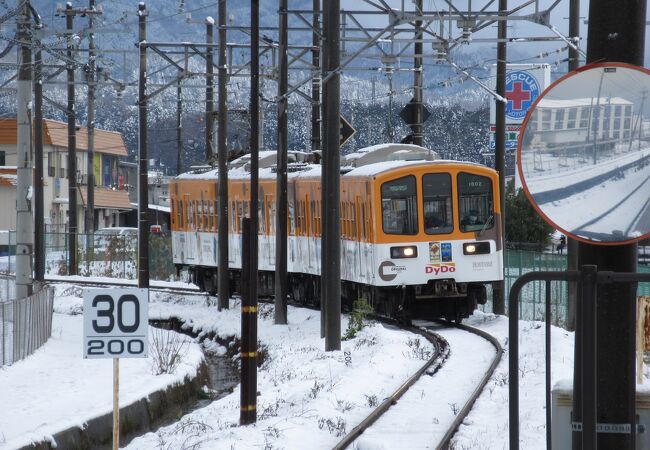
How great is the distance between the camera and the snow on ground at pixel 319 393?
41.2 feet

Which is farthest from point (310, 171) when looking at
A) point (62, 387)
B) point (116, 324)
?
point (116, 324)

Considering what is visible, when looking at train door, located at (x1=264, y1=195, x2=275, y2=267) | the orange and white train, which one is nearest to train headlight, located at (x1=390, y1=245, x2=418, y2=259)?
the orange and white train

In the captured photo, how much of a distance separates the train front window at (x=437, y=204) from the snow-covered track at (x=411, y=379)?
76.2 inches

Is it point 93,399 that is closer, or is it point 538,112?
point 538,112

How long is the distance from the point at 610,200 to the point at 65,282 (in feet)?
125

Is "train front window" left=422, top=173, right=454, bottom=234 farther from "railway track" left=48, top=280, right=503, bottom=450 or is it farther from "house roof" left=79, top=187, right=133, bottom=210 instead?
"house roof" left=79, top=187, right=133, bottom=210

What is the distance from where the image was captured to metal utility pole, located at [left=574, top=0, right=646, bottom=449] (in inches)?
212

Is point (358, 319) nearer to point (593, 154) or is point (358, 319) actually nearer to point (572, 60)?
point (572, 60)

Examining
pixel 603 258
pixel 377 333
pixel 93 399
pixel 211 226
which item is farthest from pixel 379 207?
pixel 603 258

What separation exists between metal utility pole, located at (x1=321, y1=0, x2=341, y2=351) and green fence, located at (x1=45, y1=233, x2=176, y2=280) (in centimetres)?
2873

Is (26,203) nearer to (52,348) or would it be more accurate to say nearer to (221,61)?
(52,348)

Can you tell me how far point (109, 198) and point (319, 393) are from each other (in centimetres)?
6477

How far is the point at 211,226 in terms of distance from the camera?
3434 centimetres

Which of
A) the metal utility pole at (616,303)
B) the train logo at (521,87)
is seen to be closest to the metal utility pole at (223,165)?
the train logo at (521,87)
